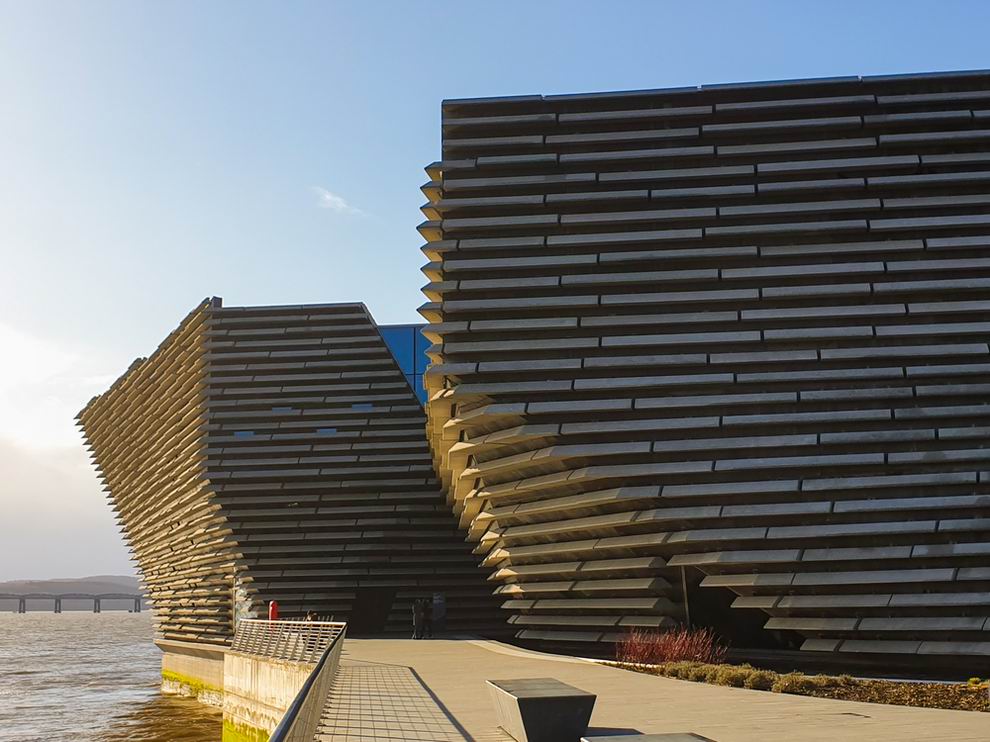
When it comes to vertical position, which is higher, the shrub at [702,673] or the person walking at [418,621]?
the shrub at [702,673]

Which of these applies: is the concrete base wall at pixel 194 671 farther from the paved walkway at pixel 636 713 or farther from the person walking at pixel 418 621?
the paved walkway at pixel 636 713

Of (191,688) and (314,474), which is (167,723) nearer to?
(191,688)

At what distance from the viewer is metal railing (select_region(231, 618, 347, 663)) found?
19.7 m

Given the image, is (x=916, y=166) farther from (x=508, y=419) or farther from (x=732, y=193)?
(x=508, y=419)

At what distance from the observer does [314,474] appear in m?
38.8

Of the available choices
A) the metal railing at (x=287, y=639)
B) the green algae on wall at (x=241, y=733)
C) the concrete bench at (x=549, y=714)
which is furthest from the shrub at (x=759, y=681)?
the green algae on wall at (x=241, y=733)

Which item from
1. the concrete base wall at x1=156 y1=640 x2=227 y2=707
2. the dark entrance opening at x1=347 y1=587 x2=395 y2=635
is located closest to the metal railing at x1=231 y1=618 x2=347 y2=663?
the concrete base wall at x1=156 y1=640 x2=227 y2=707

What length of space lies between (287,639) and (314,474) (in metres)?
17.0

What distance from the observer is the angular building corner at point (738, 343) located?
22328 mm

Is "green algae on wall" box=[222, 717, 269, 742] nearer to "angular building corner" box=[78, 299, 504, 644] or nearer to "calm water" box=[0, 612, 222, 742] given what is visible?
"calm water" box=[0, 612, 222, 742]

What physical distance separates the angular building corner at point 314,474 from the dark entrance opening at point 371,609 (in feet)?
0.12

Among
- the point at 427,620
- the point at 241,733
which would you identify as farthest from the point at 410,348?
the point at 241,733

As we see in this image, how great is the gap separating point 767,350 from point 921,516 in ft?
15.0

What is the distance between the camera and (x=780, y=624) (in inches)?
894
